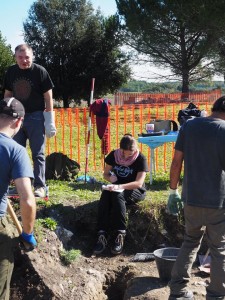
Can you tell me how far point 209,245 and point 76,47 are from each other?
28394 millimetres

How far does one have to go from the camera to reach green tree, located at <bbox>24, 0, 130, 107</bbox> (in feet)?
100

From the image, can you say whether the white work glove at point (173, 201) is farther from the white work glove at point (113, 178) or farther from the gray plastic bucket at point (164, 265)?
the white work glove at point (113, 178)

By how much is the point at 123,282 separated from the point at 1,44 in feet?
76.9

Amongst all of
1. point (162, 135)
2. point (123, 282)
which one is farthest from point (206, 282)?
point (162, 135)

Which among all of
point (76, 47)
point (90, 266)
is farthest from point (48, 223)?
point (76, 47)

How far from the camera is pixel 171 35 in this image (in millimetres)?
32375

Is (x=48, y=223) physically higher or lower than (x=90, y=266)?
higher

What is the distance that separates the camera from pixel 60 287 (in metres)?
4.54

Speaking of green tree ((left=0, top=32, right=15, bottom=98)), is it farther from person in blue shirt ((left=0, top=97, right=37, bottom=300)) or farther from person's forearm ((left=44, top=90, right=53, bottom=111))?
person in blue shirt ((left=0, top=97, right=37, bottom=300))

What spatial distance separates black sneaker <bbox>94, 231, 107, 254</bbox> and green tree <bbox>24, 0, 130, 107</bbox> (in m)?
25.3

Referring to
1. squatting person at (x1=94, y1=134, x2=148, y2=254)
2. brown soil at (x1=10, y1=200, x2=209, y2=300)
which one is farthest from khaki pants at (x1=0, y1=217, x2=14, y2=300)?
squatting person at (x1=94, y1=134, x2=148, y2=254)

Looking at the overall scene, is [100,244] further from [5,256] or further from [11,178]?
[11,178]

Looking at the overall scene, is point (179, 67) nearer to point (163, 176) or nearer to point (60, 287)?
point (163, 176)

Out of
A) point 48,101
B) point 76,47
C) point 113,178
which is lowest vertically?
point 113,178
